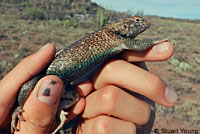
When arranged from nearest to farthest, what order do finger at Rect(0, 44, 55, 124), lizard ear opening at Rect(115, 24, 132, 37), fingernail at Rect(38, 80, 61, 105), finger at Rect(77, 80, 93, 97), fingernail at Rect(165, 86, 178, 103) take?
fingernail at Rect(38, 80, 61, 105), finger at Rect(0, 44, 55, 124), fingernail at Rect(165, 86, 178, 103), finger at Rect(77, 80, 93, 97), lizard ear opening at Rect(115, 24, 132, 37)

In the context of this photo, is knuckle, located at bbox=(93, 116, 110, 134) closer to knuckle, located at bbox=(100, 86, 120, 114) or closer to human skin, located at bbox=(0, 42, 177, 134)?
human skin, located at bbox=(0, 42, 177, 134)

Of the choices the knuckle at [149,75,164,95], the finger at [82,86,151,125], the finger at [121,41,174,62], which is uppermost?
the finger at [121,41,174,62]

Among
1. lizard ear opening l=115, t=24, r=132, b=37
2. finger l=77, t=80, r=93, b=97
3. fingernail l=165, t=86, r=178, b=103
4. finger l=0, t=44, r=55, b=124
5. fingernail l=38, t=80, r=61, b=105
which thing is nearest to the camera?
fingernail l=38, t=80, r=61, b=105

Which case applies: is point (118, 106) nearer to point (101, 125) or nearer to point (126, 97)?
Result: point (126, 97)

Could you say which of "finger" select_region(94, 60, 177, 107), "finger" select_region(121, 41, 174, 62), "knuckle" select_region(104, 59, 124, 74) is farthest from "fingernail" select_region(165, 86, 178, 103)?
"knuckle" select_region(104, 59, 124, 74)

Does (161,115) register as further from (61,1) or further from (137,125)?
(61,1)

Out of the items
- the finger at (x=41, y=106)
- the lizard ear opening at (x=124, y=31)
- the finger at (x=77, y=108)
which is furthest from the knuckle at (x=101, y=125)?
the lizard ear opening at (x=124, y=31)

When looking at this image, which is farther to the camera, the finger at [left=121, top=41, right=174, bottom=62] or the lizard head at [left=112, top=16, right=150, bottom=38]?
the lizard head at [left=112, top=16, right=150, bottom=38]
